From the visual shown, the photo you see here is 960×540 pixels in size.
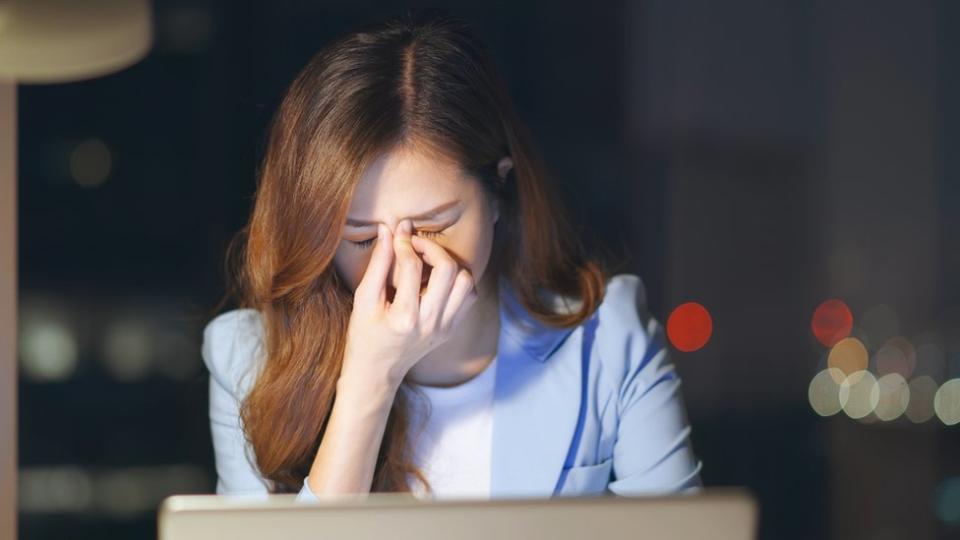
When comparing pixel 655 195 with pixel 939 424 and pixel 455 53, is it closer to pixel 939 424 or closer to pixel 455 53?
pixel 455 53

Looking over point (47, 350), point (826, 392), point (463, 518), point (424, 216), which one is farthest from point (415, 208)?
point (826, 392)

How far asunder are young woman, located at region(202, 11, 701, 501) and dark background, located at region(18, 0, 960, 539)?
0.30 ft

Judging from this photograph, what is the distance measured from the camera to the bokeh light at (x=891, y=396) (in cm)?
250

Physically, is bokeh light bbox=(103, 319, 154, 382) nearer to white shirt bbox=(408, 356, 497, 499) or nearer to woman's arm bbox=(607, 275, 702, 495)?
white shirt bbox=(408, 356, 497, 499)

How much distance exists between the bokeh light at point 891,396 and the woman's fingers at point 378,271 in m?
1.22

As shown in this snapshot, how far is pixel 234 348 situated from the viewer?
210 cm

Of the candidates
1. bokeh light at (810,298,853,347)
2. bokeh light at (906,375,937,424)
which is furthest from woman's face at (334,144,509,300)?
bokeh light at (906,375,937,424)

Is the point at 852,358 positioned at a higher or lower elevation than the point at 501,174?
lower

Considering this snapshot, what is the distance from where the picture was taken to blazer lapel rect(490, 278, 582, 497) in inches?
81.8

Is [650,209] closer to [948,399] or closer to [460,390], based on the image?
[460,390]

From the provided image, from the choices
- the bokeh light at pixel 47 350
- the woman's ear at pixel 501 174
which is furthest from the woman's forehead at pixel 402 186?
the bokeh light at pixel 47 350

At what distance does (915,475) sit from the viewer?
8.36ft

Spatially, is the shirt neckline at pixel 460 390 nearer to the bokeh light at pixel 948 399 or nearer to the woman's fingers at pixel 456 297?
the woman's fingers at pixel 456 297

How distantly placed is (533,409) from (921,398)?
101 centimetres
